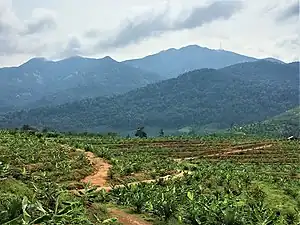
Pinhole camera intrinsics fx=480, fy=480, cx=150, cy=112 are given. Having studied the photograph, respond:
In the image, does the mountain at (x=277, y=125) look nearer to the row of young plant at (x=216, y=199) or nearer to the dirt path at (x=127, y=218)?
the row of young plant at (x=216, y=199)

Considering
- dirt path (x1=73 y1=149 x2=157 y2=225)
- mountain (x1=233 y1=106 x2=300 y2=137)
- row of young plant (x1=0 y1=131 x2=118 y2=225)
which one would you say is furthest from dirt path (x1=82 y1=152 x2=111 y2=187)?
mountain (x1=233 y1=106 x2=300 y2=137)

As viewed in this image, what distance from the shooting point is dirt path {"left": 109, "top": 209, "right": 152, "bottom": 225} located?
13.4 metres

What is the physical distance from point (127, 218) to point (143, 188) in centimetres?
712

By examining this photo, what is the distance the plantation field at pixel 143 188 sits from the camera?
39.0 ft

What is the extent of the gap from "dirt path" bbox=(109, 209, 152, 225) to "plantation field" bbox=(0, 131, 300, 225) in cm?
3

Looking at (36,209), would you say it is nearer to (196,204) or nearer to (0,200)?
(0,200)

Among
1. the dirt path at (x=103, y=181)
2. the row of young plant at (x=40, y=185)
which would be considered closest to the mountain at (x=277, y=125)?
the dirt path at (x=103, y=181)

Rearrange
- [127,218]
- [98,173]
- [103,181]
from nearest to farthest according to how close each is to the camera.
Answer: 1. [127,218]
2. [103,181]
3. [98,173]

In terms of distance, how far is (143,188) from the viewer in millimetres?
20984

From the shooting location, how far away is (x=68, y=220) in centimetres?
819

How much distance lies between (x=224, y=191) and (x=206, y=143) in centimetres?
3678

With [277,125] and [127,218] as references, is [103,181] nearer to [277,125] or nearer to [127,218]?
[127,218]

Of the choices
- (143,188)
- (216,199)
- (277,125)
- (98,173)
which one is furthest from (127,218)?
(277,125)

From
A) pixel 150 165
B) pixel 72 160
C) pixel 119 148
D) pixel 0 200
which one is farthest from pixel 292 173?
pixel 0 200
